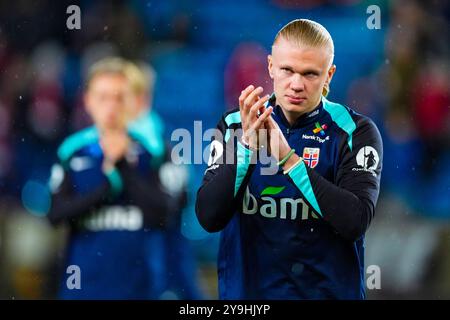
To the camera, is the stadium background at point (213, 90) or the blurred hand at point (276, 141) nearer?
the blurred hand at point (276, 141)

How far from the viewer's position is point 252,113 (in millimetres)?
2465

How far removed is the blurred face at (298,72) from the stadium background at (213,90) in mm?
2042

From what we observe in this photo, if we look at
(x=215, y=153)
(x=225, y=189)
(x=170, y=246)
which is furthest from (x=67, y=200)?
(x=225, y=189)

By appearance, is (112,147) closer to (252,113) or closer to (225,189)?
(225,189)

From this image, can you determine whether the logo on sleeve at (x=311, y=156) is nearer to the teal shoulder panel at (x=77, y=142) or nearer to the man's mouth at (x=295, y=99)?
the man's mouth at (x=295, y=99)

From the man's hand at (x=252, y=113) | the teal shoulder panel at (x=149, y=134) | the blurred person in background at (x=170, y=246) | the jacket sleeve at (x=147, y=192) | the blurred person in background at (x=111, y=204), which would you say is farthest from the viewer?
the teal shoulder panel at (x=149, y=134)

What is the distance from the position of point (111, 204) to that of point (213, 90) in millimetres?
1636

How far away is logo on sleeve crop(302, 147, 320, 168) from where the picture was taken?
2693 mm

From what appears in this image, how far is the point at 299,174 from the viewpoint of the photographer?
255cm

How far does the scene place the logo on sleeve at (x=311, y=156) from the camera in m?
2.69

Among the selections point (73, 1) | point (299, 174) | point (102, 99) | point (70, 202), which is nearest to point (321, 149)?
point (299, 174)

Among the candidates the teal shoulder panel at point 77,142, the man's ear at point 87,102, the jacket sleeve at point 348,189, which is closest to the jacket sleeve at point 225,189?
the jacket sleeve at point 348,189

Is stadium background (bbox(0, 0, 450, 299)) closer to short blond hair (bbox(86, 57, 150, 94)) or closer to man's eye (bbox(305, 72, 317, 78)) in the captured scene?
short blond hair (bbox(86, 57, 150, 94))

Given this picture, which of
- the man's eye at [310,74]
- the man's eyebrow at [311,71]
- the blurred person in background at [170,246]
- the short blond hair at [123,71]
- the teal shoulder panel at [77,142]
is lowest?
the blurred person in background at [170,246]
